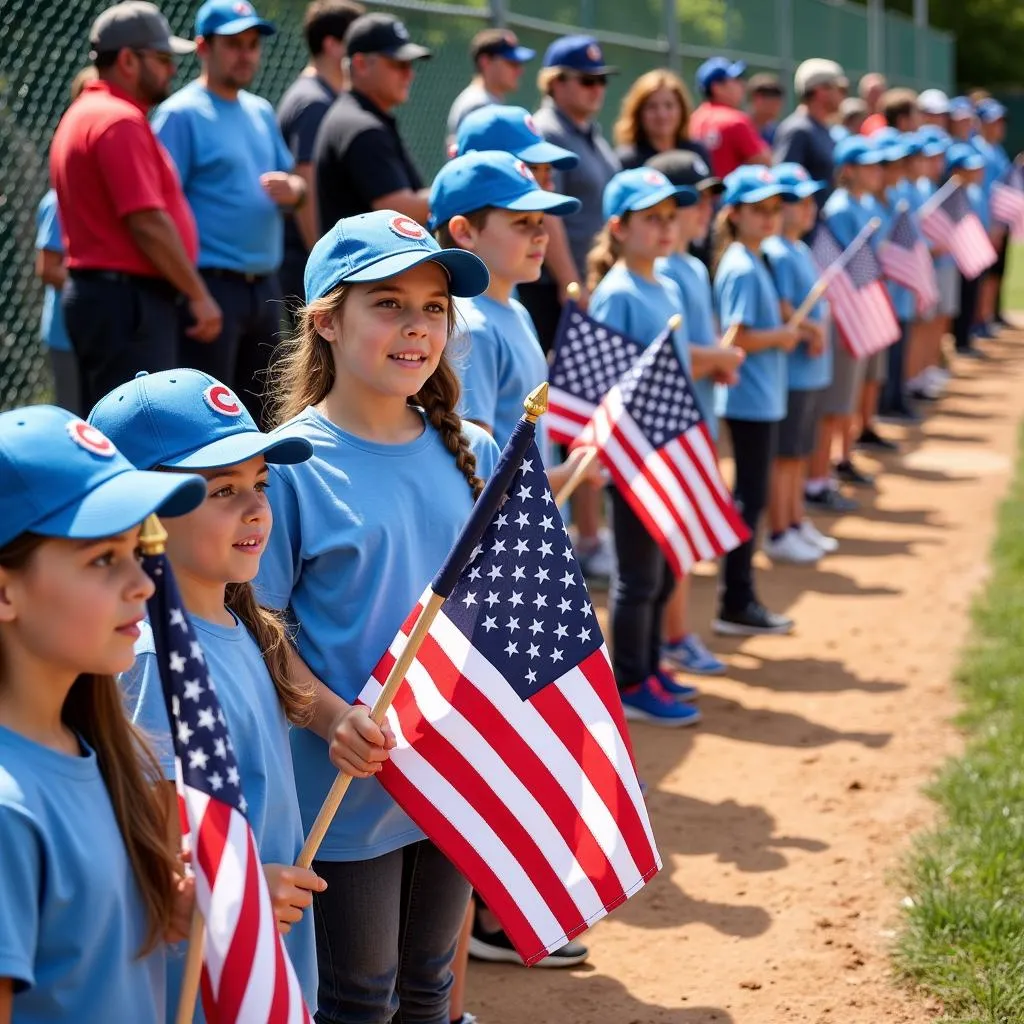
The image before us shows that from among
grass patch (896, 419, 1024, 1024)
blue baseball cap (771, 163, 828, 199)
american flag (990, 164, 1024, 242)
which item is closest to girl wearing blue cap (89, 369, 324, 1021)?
grass patch (896, 419, 1024, 1024)

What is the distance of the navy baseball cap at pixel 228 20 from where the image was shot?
21.6 ft

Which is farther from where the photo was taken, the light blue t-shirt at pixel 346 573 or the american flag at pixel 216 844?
the light blue t-shirt at pixel 346 573

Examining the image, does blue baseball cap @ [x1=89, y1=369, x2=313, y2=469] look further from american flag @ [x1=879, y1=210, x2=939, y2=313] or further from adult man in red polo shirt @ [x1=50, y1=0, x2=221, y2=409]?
american flag @ [x1=879, y1=210, x2=939, y2=313]

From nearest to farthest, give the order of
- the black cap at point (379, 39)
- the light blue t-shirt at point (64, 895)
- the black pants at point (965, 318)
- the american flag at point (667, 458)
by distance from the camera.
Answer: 1. the light blue t-shirt at point (64, 895)
2. the american flag at point (667, 458)
3. the black cap at point (379, 39)
4. the black pants at point (965, 318)

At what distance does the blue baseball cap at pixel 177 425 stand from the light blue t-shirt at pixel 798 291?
612 cm

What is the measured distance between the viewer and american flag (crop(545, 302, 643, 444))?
5.74 meters

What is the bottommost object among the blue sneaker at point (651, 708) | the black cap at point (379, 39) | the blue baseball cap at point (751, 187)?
the blue sneaker at point (651, 708)

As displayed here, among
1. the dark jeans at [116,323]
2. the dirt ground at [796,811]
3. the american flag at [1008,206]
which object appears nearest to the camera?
the dirt ground at [796,811]

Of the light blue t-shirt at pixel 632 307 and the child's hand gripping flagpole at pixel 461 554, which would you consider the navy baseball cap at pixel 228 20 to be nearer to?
the light blue t-shirt at pixel 632 307

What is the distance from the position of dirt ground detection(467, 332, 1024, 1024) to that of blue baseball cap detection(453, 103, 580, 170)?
2.28m

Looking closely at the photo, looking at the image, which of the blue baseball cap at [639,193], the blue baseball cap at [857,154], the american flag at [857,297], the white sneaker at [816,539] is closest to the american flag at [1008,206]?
the blue baseball cap at [857,154]

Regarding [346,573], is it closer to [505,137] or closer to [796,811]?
[505,137]

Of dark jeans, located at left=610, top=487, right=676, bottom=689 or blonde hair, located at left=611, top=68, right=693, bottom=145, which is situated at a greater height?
blonde hair, located at left=611, top=68, right=693, bottom=145

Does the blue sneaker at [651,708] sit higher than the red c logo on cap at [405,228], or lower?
lower
